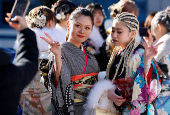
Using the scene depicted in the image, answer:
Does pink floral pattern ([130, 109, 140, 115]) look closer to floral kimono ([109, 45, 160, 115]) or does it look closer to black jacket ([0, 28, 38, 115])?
floral kimono ([109, 45, 160, 115])

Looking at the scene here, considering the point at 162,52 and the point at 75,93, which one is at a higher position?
the point at 162,52

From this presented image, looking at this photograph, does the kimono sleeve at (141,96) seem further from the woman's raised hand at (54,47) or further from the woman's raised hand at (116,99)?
the woman's raised hand at (54,47)

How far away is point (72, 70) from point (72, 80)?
0.32 ft

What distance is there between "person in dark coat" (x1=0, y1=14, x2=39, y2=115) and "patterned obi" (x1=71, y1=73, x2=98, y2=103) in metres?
0.81

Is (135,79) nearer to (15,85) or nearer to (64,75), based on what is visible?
(64,75)

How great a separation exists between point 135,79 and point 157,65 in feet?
1.06

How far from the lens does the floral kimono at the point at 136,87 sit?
1913 millimetres

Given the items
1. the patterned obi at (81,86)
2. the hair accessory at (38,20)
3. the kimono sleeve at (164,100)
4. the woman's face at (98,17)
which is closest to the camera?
the patterned obi at (81,86)

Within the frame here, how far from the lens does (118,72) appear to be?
2104mm

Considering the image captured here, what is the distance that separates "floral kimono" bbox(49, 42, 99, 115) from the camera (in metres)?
1.91

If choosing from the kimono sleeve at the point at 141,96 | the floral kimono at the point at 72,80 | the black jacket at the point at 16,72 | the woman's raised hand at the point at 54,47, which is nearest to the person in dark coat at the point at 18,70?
the black jacket at the point at 16,72

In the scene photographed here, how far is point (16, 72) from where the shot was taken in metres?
1.12

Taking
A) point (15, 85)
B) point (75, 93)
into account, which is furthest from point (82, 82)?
point (15, 85)

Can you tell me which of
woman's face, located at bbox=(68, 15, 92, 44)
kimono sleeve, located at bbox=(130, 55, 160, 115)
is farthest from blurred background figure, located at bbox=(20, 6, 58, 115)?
kimono sleeve, located at bbox=(130, 55, 160, 115)
